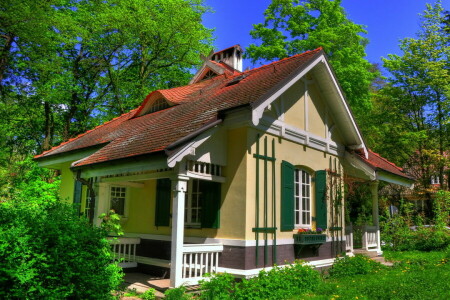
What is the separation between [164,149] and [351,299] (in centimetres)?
455

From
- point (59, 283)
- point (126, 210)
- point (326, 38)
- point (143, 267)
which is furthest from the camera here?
point (326, 38)

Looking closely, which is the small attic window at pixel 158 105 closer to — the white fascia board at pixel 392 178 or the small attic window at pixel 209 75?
the small attic window at pixel 209 75

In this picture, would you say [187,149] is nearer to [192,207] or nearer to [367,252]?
[192,207]

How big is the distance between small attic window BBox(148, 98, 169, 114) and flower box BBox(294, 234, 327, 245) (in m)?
6.56

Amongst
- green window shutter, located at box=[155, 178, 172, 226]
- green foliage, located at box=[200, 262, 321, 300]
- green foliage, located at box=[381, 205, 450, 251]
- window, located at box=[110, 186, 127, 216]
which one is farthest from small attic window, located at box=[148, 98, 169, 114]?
green foliage, located at box=[381, 205, 450, 251]

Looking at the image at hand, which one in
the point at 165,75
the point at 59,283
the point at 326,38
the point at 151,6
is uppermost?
the point at 151,6

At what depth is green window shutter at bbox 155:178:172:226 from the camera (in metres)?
9.66

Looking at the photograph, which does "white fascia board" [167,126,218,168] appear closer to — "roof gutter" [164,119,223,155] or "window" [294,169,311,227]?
"roof gutter" [164,119,223,155]

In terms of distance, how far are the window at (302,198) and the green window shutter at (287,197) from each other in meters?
0.61

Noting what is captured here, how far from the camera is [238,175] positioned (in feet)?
27.8

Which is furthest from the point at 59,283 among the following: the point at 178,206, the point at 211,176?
the point at 211,176

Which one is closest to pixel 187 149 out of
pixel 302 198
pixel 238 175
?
pixel 238 175

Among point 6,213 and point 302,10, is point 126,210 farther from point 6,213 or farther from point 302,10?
point 302,10

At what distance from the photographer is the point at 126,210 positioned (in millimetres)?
11070
